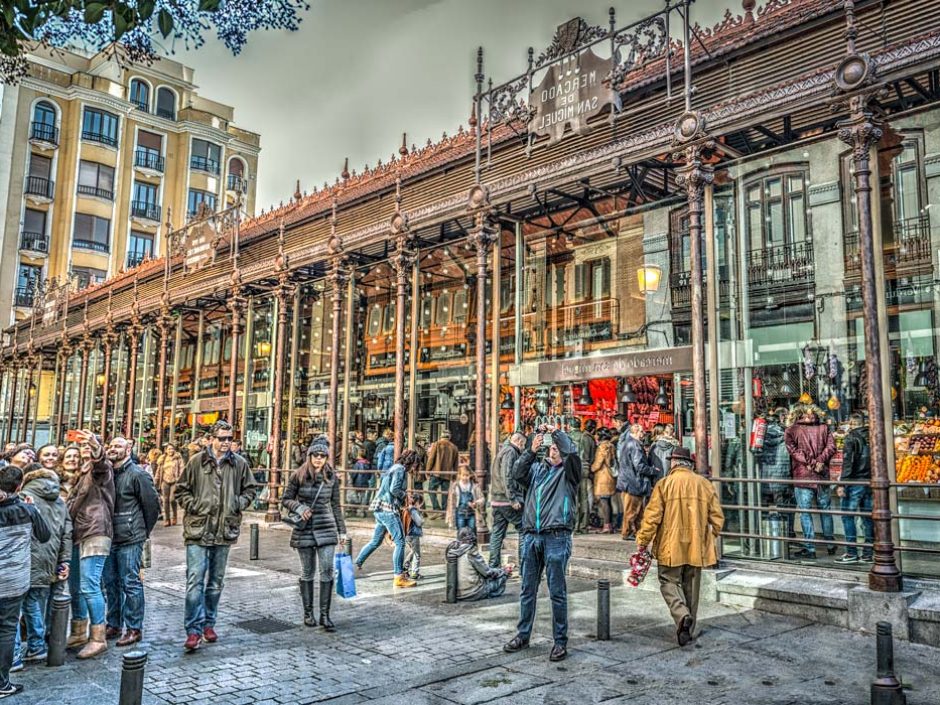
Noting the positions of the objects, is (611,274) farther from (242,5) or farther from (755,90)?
(242,5)

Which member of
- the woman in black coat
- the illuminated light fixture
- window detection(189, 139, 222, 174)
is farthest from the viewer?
window detection(189, 139, 222, 174)

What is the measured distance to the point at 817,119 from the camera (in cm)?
1034

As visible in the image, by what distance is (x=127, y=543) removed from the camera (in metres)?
7.27

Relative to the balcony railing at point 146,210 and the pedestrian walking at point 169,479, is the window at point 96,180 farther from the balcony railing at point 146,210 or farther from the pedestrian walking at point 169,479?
the pedestrian walking at point 169,479

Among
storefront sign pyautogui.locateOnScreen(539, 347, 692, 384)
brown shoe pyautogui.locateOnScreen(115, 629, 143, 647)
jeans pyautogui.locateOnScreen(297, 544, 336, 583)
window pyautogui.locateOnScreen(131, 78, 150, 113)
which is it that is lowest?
brown shoe pyautogui.locateOnScreen(115, 629, 143, 647)

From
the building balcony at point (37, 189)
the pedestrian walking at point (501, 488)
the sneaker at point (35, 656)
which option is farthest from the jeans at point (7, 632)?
the building balcony at point (37, 189)

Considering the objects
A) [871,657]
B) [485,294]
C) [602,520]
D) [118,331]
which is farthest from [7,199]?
[871,657]

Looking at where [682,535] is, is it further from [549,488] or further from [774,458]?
[774,458]

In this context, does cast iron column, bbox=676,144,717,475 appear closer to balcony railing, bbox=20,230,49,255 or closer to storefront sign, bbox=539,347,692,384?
storefront sign, bbox=539,347,692,384

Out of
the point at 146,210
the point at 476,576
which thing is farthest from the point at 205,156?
the point at 476,576

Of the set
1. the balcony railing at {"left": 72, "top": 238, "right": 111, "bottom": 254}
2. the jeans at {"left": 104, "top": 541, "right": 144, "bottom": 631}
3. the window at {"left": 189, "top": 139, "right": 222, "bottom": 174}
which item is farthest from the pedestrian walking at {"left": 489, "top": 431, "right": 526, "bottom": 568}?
the window at {"left": 189, "top": 139, "right": 222, "bottom": 174}

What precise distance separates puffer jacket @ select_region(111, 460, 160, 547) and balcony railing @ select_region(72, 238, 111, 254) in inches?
1625

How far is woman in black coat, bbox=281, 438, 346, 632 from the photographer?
26.6 feet

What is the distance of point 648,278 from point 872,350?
4428 millimetres
